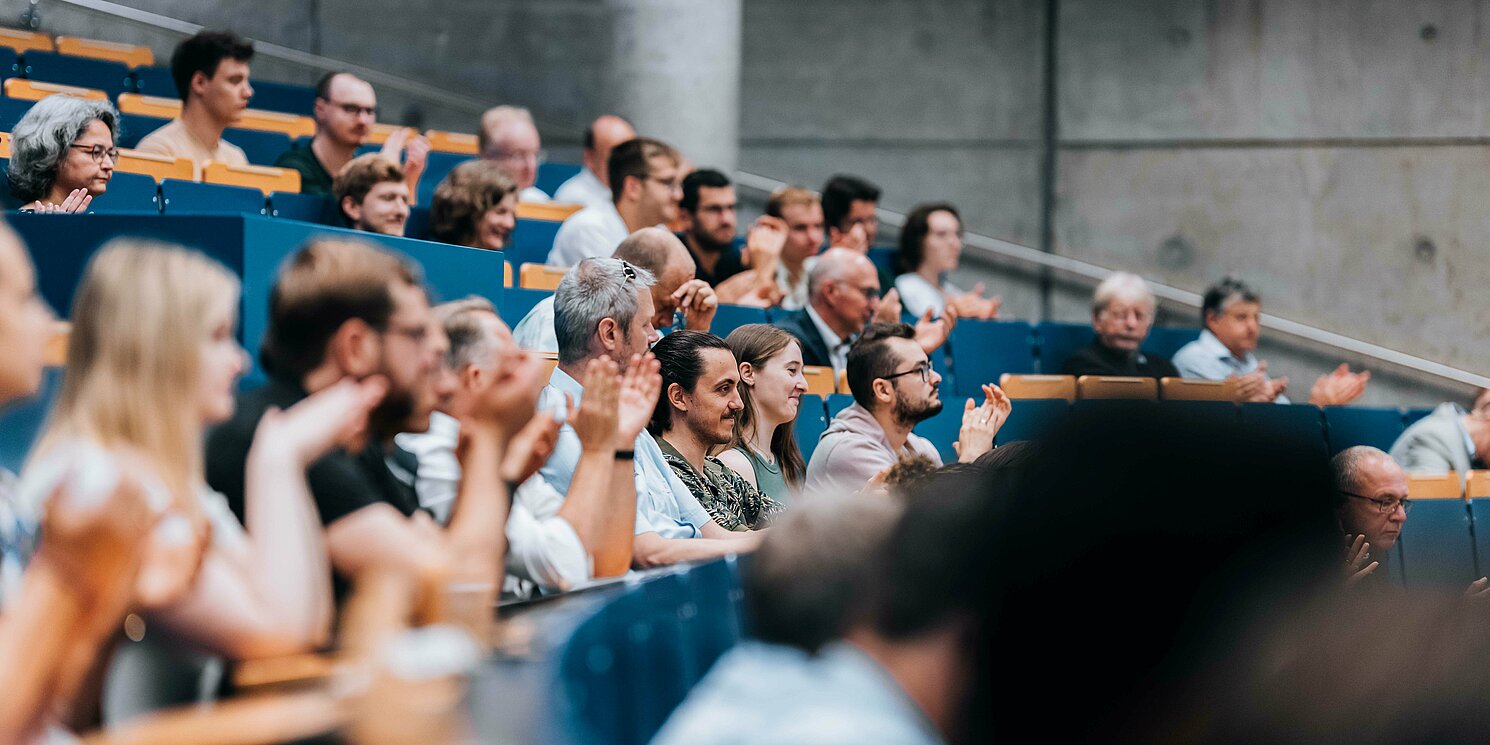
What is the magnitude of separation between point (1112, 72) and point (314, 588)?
5.64m

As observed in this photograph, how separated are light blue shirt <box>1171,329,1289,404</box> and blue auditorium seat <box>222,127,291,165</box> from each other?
309 centimetres

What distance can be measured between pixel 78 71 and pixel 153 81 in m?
0.30

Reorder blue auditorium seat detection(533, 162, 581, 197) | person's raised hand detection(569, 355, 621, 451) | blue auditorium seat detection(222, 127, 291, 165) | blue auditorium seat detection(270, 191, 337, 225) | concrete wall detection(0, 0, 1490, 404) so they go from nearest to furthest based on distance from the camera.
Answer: person's raised hand detection(569, 355, 621, 451), blue auditorium seat detection(270, 191, 337, 225), blue auditorium seat detection(222, 127, 291, 165), blue auditorium seat detection(533, 162, 581, 197), concrete wall detection(0, 0, 1490, 404)

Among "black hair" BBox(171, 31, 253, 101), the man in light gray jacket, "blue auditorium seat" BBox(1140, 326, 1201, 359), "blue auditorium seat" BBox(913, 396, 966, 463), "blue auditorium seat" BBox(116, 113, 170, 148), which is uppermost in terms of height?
"black hair" BBox(171, 31, 253, 101)

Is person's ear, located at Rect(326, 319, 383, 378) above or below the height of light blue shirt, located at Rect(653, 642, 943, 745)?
above

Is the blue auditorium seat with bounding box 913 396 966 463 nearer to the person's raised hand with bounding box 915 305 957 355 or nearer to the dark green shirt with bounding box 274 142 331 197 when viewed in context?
the person's raised hand with bounding box 915 305 957 355

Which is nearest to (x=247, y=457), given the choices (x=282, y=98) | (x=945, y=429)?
(x=945, y=429)

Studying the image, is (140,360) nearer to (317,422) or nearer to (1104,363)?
(317,422)

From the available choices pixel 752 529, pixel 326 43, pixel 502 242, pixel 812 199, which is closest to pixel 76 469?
pixel 752 529

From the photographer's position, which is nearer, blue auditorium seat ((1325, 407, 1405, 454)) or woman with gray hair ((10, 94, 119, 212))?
woman with gray hair ((10, 94, 119, 212))

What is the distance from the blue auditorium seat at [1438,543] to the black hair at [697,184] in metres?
2.09

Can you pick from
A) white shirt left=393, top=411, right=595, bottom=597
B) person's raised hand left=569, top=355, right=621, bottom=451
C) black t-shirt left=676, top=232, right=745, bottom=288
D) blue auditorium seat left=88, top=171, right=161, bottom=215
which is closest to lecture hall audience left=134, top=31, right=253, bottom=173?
blue auditorium seat left=88, top=171, right=161, bottom=215

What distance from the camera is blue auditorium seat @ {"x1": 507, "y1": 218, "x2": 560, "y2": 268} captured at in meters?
4.49

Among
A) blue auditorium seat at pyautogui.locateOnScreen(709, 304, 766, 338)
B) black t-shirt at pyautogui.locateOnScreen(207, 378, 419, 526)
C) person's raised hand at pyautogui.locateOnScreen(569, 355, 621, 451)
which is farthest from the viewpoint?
blue auditorium seat at pyautogui.locateOnScreen(709, 304, 766, 338)
